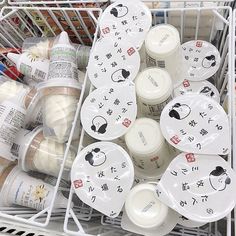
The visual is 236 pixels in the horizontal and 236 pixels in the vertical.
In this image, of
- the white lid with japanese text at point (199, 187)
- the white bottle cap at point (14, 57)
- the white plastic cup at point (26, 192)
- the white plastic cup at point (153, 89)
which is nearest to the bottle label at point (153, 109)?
the white plastic cup at point (153, 89)

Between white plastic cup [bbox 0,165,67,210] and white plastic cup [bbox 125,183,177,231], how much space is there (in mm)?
210

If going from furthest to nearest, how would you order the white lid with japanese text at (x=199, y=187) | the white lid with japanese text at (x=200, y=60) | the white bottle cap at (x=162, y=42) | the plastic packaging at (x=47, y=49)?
the plastic packaging at (x=47, y=49), the white lid with japanese text at (x=200, y=60), the white bottle cap at (x=162, y=42), the white lid with japanese text at (x=199, y=187)

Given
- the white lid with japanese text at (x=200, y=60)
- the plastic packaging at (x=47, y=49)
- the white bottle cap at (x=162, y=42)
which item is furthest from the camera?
the plastic packaging at (x=47, y=49)

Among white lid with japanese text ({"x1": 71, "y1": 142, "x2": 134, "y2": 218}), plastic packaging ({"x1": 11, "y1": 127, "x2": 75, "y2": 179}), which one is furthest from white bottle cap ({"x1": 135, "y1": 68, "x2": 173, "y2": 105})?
plastic packaging ({"x1": 11, "y1": 127, "x2": 75, "y2": 179})

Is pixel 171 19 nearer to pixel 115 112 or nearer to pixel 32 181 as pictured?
pixel 115 112

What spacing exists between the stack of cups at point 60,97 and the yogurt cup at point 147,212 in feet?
0.74

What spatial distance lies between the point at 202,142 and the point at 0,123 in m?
0.42

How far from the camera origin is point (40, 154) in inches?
34.1

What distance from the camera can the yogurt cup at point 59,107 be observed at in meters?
0.85

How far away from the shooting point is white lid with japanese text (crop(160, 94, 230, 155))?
0.71 meters

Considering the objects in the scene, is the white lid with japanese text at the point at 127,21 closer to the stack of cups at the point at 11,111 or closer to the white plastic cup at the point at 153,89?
the white plastic cup at the point at 153,89

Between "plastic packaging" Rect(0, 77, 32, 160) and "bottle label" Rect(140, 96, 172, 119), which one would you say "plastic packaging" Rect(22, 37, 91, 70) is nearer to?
"plastic packaging" Rect(0, 77, 32, 160)

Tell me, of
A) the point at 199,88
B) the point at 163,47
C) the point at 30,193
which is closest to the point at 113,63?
the point at 163,47

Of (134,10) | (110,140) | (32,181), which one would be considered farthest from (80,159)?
(134,10)
